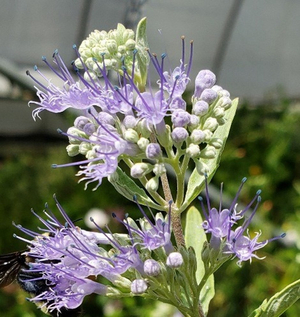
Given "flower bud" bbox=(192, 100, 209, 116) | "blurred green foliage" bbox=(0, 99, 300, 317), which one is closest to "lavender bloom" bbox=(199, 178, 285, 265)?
"flower bud" bbox=(192, 100, 209, 116)

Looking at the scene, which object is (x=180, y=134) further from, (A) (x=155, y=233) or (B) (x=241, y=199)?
(B) (x=241, y=199)

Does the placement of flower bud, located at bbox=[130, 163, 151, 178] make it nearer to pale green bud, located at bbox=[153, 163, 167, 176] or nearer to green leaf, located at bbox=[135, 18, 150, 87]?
pale green bud, located at bbox=[153, 163, 167, 176]

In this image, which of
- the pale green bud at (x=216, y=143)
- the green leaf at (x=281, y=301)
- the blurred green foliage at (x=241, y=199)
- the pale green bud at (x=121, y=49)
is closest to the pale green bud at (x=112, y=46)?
the pale green bud at (x=121, y=49)

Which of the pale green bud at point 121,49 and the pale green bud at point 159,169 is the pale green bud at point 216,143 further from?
the pale green bud at point 121,49

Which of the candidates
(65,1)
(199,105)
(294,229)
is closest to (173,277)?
(199,105)

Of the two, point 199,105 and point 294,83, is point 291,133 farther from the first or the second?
point 199,105

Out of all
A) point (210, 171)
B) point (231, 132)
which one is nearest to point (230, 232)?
point (210, 171)
